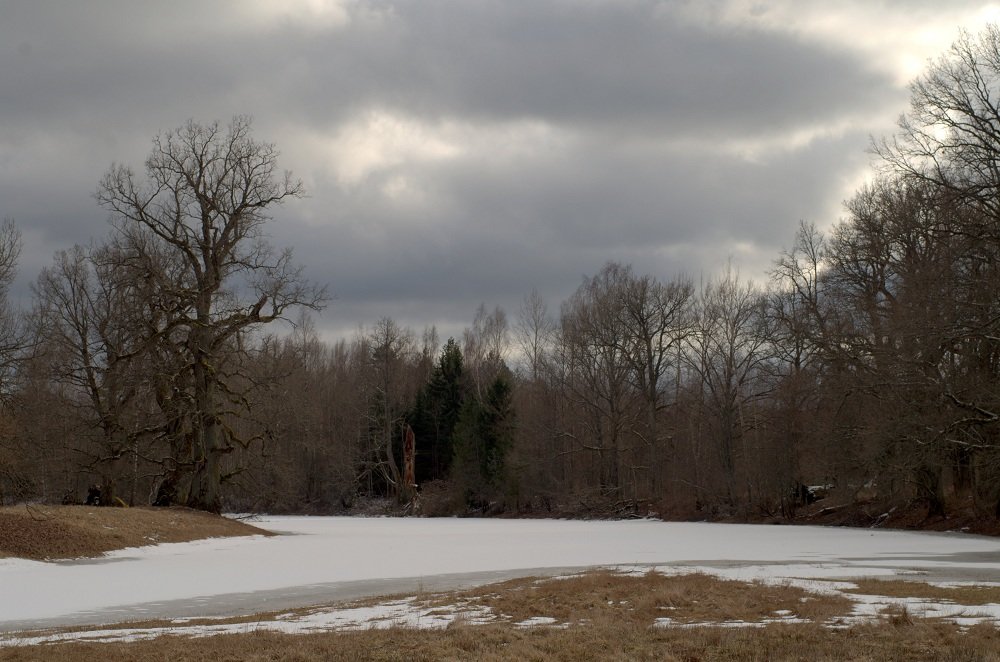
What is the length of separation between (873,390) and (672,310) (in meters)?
25.3

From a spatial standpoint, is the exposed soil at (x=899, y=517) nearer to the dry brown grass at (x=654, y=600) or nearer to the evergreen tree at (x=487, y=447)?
the dry brown grass at (x=654, y=600)

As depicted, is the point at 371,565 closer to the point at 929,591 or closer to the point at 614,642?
the point at 929,591

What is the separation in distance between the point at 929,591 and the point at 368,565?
13.2 m

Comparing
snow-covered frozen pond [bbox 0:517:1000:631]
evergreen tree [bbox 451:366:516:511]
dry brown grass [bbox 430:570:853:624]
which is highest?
evergreen tree [bbox 451:366:516:511]

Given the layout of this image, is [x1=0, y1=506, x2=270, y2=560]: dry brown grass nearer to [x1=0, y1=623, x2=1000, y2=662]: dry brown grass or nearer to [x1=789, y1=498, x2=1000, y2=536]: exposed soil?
[x1=0, y1=623, x2=1000, y2=662]: dry brown grass

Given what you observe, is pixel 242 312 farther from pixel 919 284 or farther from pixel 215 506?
pixel 919 284

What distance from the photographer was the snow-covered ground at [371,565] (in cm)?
1564

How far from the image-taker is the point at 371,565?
73.3 ft

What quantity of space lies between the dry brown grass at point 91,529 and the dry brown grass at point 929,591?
18408 mm

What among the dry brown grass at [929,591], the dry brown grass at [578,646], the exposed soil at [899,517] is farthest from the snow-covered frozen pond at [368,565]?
the dry brown grass at [578,646]

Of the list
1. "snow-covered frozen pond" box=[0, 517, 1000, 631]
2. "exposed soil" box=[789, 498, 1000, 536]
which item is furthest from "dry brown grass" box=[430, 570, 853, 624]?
"exposed soil" box=[789, 498, 1000, 536]

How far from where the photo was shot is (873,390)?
31188mm

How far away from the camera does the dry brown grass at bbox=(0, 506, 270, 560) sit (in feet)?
72.6

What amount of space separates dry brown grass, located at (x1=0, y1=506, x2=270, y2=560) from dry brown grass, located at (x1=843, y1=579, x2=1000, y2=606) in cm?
1841
